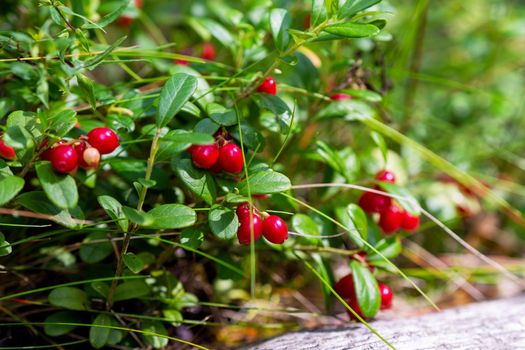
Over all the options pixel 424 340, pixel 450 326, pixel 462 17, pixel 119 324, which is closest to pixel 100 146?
pixel 119 324

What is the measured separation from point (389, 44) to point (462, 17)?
42.7 inches

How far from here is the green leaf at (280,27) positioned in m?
1.58

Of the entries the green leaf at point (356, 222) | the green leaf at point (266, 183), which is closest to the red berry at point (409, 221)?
the green leaf at point (356, 222)

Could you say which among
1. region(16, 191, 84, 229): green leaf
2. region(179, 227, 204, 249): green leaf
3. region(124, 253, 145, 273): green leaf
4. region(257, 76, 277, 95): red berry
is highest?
region(257, 76, 277, 95): red berry

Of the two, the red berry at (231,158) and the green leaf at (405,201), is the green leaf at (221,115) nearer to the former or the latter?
the red berry at (231,158)

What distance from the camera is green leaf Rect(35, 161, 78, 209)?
1239mm

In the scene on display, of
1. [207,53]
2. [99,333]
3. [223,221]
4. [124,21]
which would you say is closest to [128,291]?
[99,333]

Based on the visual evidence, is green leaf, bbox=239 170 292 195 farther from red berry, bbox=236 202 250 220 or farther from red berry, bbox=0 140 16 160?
red berry, bbox=0 140 16 160

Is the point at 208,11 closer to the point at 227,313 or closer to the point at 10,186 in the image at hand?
the point at 227,313

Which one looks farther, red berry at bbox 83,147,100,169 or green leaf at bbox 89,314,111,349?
green leaf at bbox 89,314,111,349

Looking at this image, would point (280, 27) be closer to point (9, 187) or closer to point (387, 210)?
point (387, 210)

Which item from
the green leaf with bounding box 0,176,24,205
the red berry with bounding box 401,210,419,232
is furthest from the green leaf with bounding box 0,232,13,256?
the red berry with bounding box 401,210,419,232

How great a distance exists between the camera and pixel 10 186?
48.7 inches

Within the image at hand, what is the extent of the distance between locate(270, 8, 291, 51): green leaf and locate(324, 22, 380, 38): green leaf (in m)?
0.16
